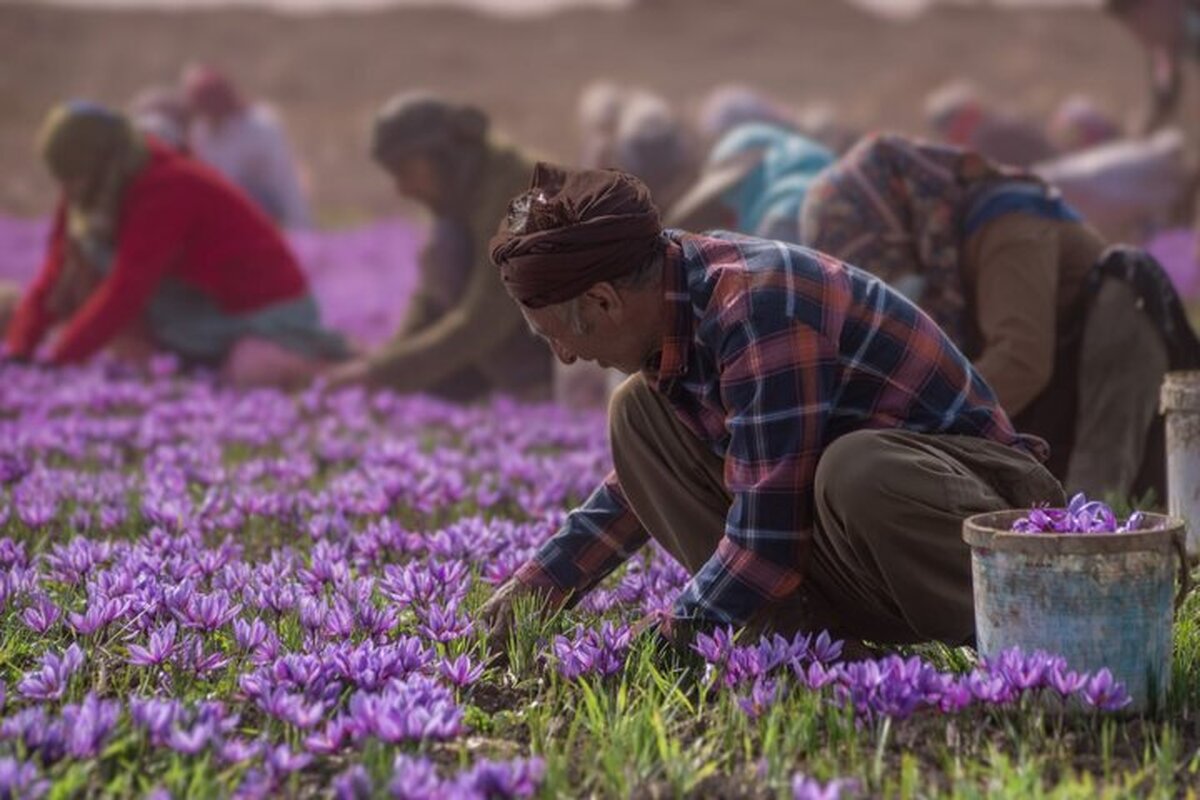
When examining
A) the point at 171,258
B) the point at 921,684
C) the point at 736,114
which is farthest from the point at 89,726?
the point at 736,114

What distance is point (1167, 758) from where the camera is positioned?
2.82m

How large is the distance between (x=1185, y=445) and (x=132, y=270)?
5829 mm

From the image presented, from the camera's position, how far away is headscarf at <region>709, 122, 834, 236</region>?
7207 mm

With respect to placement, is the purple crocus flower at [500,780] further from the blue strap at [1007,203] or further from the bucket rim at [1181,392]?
the blue strap at [1007,203]

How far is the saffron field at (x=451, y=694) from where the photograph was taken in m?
2.88

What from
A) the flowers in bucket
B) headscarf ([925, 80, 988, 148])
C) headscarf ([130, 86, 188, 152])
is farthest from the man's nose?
headscarf ([130, 86, 188, 152])

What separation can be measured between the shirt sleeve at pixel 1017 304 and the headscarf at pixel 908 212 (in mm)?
115

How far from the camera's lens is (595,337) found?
3.50 metres

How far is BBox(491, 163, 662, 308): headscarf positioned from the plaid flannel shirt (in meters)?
0.10

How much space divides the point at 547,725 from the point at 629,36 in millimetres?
74145

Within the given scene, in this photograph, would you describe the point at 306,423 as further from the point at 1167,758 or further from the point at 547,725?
the point at 1167,758

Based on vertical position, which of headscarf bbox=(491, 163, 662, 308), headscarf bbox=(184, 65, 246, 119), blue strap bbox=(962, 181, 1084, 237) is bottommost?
blue strap bbox=(962, 181, 1084, 237)

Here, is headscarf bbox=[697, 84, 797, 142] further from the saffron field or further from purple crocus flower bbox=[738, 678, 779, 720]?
purple crocus flower bbox=[738, 678, 779, 720]

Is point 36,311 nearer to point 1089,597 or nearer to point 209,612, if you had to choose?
point 209,612
